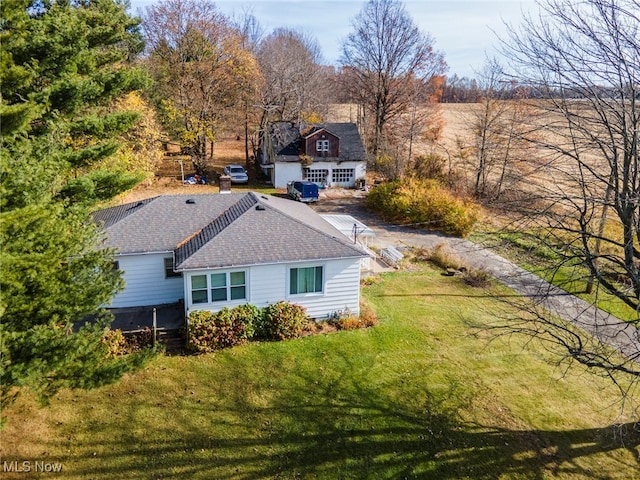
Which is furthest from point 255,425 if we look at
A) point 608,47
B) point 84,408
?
point 608,47

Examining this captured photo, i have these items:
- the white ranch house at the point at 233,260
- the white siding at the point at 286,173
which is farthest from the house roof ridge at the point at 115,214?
the white siding at the point at 286,173

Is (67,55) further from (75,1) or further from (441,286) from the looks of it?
(441,286)

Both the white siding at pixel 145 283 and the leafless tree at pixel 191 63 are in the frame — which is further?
the leafless tree at pixel 191 63

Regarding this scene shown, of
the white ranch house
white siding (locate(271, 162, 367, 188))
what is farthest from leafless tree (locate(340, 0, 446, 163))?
the white ranch house

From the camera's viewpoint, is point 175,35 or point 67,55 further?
point 175,35

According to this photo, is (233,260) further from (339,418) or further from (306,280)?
(339,418)

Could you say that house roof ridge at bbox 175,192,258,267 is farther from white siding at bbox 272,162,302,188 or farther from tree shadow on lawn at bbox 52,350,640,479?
white siding at bbox 272,162,302,188

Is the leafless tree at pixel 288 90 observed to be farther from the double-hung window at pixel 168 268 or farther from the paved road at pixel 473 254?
the double-hung window at pixel 168 268
